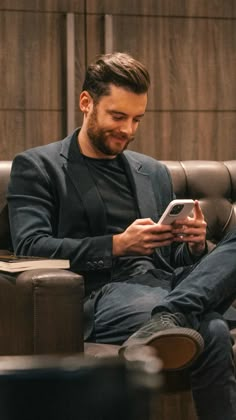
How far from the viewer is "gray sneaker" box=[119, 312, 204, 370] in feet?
6.79

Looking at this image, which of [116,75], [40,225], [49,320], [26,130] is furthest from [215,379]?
[26,130]

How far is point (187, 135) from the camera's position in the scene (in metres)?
4.85

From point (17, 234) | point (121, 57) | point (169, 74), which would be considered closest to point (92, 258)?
point (17, 234)

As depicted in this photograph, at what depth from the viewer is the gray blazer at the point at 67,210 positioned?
8.44 feet

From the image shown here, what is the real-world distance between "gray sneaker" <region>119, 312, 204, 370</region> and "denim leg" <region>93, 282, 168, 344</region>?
0.24 m

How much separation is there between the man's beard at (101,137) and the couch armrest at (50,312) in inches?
26.3

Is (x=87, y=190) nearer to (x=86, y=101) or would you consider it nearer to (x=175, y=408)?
(x=86, y=101)

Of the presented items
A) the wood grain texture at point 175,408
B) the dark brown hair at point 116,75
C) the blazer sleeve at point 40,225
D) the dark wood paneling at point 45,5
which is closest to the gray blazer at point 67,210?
the blazer sleeve at point 40,225

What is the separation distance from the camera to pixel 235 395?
218cm

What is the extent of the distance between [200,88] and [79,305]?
284 centimetres

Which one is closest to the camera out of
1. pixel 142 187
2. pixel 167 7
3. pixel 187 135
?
pixel 142 187

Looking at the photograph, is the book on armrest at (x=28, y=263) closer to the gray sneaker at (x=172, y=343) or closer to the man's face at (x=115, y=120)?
Result: the gray sneaker at (x=172, y=343)

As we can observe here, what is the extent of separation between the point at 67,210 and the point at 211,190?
0.87m

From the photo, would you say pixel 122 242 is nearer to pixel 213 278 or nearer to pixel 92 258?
pixel 92 258
